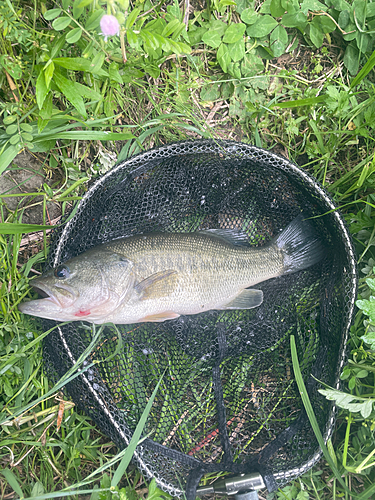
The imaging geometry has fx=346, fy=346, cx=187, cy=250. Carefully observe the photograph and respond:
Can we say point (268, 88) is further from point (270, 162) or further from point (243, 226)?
point (243, 226)

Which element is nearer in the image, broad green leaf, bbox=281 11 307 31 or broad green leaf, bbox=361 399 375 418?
broad green leaf, bbox=361 399 375 418

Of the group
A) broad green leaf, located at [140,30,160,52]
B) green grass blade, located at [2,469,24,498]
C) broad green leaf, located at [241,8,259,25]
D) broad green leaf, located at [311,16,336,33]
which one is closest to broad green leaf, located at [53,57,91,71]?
broad green leaf, located at [140,30,160,52]

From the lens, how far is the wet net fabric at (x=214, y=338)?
253 centimetres

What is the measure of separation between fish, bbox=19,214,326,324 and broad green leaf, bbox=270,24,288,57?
4.85ft

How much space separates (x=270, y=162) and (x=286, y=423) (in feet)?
6.56

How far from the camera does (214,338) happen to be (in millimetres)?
2721

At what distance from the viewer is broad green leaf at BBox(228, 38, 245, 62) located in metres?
2.88

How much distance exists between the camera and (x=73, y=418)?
262 centimetres

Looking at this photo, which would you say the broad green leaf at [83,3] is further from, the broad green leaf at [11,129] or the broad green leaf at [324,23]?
the broad green leaf at [324,23]

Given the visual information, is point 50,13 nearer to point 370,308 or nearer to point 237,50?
point 237,50

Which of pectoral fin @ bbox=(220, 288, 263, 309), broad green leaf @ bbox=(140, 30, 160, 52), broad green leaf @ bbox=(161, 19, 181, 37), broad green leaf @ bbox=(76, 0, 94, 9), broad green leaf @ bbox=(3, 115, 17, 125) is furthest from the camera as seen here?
pectoral fin @ bbox=(220, 288, 263, 309)

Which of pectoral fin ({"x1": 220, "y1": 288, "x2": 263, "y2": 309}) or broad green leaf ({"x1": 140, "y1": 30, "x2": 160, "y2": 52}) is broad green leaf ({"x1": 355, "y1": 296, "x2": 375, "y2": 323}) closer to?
pectoral fin ({"x1": 220, "y1": 288, "x2": 263, "y2": 309})

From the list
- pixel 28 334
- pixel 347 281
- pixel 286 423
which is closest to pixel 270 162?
pixel 347 281

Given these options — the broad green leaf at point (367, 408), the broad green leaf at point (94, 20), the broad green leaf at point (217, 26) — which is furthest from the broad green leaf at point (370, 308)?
the broad green leaf at point (217, 26)
